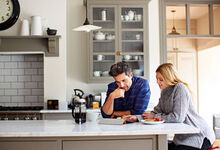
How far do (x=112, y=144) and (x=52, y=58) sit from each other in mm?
2728

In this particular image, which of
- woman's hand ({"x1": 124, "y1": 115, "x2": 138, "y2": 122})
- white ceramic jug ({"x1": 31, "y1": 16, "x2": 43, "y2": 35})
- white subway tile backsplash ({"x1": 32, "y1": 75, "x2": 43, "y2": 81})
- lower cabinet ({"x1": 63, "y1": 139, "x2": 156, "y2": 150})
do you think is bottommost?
lower cabinet ({"x1": 63, "y1": 139, "x2": 156, "y2": 150})

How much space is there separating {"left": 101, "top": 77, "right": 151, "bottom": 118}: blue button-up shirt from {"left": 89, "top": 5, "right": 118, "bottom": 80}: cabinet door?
6.56ft

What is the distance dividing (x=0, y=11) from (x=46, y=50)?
92 centimetres

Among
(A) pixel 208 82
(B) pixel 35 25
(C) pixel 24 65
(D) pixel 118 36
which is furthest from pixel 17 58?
(A) pixel 208 82

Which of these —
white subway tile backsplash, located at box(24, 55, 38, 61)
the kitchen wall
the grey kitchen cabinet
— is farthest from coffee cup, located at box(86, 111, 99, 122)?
white subway tile backsplash, located at box(24, 55, 38, 61)

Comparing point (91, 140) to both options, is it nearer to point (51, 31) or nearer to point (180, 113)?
point (180, 113)

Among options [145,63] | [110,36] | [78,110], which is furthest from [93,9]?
[78,110]

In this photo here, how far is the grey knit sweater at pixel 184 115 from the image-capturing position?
7.79 ft

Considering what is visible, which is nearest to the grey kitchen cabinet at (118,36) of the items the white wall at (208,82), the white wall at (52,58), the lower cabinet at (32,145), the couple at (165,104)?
the white wall at (52,58)

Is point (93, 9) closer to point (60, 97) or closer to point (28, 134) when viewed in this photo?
point (60, 97)

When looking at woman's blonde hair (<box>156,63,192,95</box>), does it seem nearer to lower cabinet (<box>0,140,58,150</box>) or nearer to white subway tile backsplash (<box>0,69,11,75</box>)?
lower cabinet (<box>0,140,58,150</box>)

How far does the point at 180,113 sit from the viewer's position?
7.82 feet

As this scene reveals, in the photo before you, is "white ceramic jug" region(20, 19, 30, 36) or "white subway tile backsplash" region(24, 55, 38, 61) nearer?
"white ceramic jug" region(20, 19, 30, 36)

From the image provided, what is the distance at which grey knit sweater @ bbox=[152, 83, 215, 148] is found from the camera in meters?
2.37
